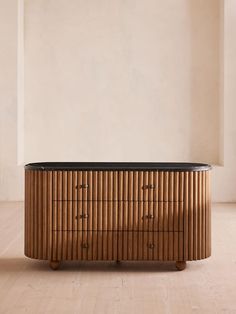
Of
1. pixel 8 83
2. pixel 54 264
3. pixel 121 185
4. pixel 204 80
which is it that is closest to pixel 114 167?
pixel 121 185

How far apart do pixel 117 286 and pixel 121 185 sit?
0.70 metres

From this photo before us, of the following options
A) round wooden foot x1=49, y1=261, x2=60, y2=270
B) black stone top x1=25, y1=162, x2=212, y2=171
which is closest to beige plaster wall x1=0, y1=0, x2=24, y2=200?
black stone top x1=25, y1=162, x2=212, y2=171

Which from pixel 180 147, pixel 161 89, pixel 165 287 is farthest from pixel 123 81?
pixel 165 287

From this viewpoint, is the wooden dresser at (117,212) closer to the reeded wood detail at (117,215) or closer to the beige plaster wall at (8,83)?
the reeded wood detail at (117,215)

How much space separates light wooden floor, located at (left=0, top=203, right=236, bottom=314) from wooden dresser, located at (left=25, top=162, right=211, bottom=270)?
0.13m

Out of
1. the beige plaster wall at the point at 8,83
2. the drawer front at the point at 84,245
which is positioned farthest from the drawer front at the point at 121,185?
the beige plaster wall at the point at 8,83

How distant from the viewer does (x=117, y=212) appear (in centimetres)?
471

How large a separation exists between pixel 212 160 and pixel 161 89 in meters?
1.09

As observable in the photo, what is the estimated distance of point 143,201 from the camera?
4.72m

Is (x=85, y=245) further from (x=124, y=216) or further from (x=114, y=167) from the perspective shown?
(x=114, y=167)

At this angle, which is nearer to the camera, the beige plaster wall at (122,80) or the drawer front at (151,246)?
the drawer front at (151,246)

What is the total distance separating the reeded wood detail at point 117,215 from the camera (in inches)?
185

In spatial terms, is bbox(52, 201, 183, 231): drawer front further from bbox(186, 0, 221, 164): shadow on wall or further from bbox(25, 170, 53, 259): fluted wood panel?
bbox(186, 0, 221, 164): shadow on wall

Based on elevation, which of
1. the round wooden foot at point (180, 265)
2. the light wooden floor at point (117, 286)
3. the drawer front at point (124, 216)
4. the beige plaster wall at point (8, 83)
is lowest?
the light wooden floor at point (117, 286)
